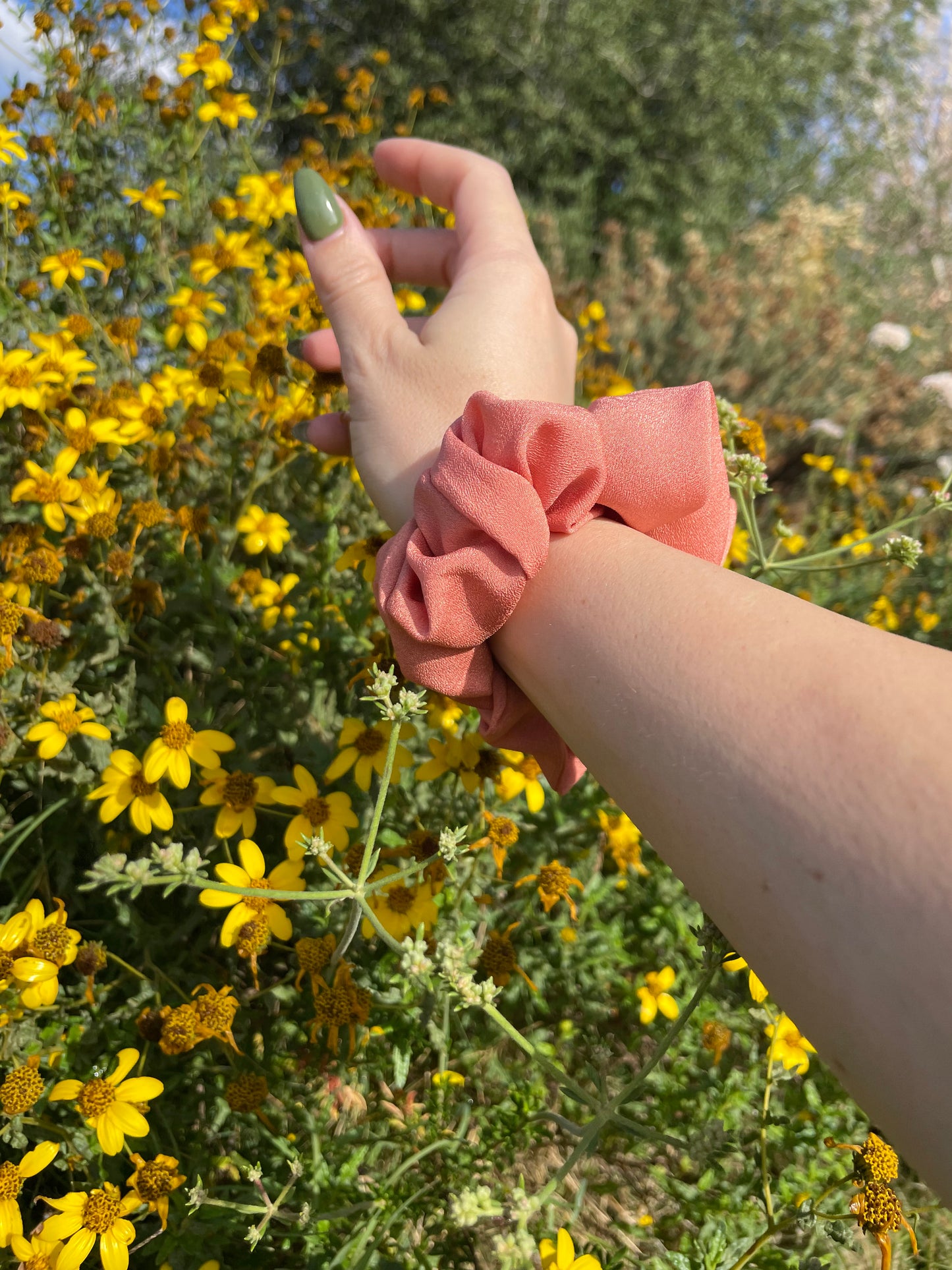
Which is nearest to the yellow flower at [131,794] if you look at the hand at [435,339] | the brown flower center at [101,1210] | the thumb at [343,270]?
the brown flower center at [101,1210]

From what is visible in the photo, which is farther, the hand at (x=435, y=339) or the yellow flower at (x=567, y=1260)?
the hand at (x=435, y=339)

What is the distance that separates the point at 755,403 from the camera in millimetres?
4902

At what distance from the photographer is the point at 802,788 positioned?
651mm

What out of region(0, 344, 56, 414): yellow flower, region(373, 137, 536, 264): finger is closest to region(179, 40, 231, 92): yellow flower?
region(373, 137, 536, 264): finger

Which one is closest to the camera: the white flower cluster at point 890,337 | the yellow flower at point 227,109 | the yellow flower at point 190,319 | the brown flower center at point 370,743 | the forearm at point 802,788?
the forearm at point 802,788

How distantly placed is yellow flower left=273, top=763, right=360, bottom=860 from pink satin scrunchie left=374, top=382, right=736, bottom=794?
17.4 inches

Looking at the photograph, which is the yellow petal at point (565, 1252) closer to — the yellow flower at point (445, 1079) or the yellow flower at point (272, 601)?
the yellow flower at point (445, 1079)

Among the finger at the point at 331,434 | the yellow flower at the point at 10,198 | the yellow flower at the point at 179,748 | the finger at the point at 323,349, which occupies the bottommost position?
the yellow flower at the point at 179,748

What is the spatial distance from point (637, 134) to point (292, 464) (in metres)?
5.23

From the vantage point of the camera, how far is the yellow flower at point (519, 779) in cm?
146

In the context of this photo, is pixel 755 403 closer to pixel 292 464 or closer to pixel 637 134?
pixel 637 134

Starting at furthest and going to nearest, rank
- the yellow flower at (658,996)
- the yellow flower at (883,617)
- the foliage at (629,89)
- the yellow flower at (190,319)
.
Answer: the foliage at (629,89), the yellow flower at (883,617), the yellow flower at (190,319), the yellow flower at (658,996)

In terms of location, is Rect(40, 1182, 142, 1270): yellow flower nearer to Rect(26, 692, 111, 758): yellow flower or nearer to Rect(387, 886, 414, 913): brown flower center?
Rect(387, 886, 414, 913): brown flower center

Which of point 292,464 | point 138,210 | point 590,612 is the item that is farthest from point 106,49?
point 590,612
